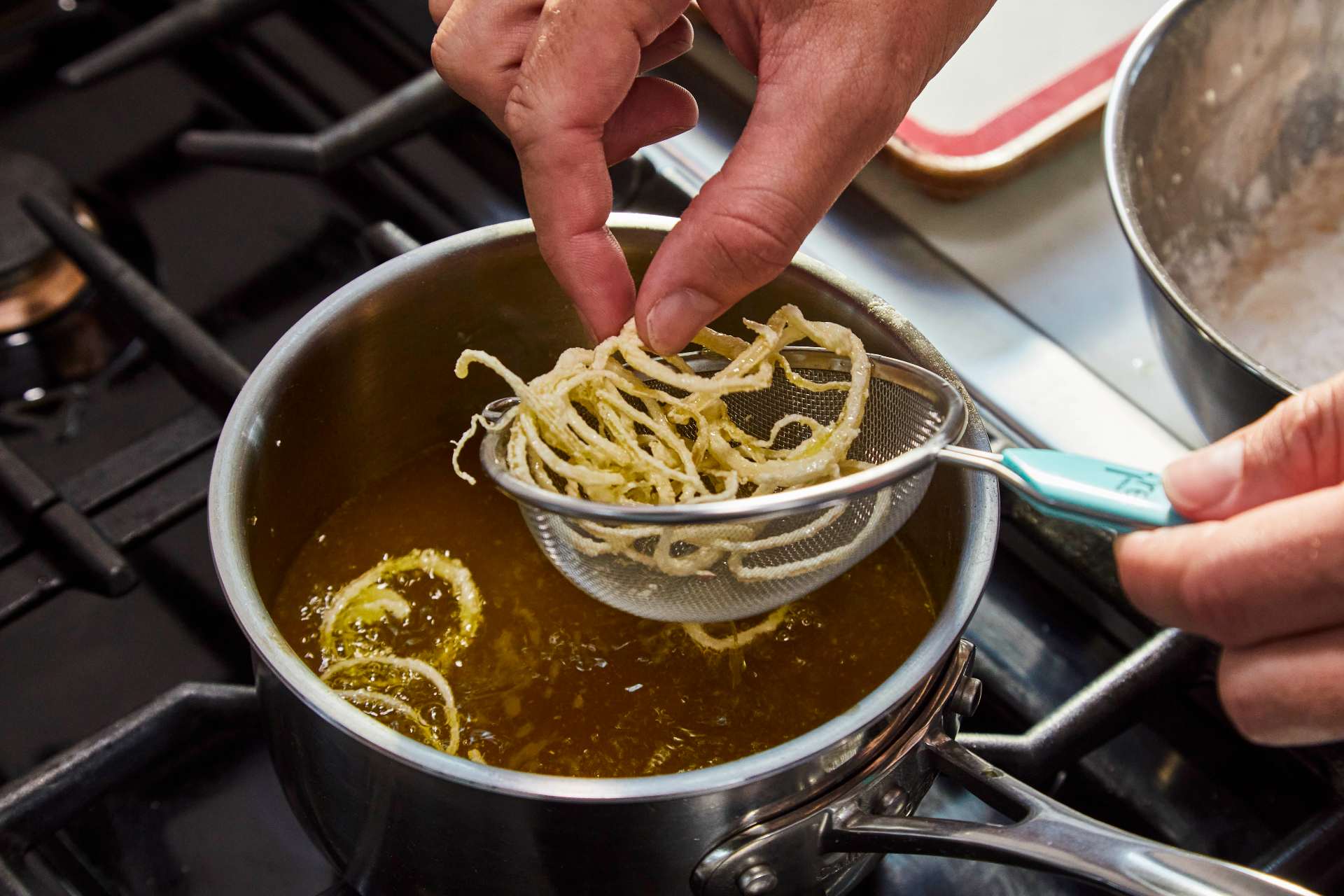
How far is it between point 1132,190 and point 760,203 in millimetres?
433

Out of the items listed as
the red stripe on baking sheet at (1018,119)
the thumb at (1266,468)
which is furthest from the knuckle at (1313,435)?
the red stripe on baking sheet at (1018,119)

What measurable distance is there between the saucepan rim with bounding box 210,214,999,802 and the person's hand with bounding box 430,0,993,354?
0.50 feet

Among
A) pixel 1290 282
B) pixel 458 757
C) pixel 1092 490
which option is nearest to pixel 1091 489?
pixel 1092 490

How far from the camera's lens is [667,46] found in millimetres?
849

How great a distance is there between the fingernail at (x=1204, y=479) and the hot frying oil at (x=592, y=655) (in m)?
0.29

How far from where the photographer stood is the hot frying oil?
77 centimetres

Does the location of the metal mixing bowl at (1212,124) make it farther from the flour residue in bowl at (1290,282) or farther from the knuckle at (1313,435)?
the knuckle at (1313,435)

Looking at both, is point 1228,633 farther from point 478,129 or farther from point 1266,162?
point 478,129

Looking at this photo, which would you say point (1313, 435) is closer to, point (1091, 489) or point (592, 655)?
point (1091, 489)

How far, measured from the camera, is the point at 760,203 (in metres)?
0.66

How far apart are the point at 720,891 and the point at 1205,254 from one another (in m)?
0.72

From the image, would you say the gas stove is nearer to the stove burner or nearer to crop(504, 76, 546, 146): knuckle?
the stove burner

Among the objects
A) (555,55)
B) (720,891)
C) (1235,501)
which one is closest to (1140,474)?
(1235,501)

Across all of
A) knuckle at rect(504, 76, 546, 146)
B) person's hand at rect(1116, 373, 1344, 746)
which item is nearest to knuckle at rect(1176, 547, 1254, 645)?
person's hand at rect(1116, 373, 1344, 746)
